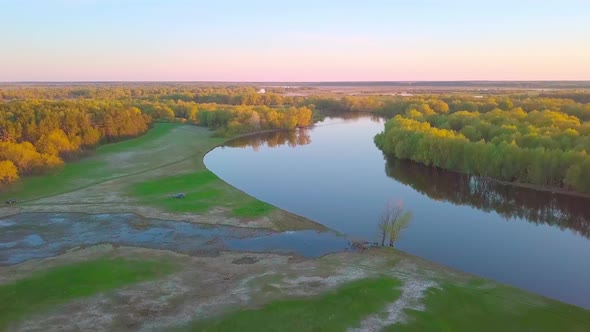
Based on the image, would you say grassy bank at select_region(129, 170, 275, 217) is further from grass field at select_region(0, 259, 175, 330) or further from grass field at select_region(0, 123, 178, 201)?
grass field at select_region(0, 259, 175, 330)

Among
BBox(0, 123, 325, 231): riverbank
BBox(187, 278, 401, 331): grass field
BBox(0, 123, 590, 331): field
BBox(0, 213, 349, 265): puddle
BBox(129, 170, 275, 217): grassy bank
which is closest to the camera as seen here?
BBox(187, 278, 401, 331): grass field

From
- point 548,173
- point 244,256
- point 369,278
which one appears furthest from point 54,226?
point 548,173

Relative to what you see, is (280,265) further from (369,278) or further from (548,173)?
(548,173)

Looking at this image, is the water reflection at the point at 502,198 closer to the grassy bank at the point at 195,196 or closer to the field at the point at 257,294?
the field at the point at 257,294

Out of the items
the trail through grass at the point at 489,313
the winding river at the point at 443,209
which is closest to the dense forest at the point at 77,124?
the winding river at the point at 443,209

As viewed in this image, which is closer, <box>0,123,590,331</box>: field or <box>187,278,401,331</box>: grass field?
<box>187,278,401,331</box>: grass field

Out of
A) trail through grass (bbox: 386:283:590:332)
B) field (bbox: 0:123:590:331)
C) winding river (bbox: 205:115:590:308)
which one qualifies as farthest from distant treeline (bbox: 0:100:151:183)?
trail through grass (bbox: 386:283:590:332)

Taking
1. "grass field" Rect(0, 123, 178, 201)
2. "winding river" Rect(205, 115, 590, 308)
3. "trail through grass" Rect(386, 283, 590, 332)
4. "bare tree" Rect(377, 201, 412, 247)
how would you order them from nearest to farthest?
"trail through grass" Rect(386, 283, 590, 332) < "winding river" Rect(205, 115, 590, 308) < "bare tree" Rect(377, 201, 412, 247) < "grass field" Rect(0, 123, 178, 201)
